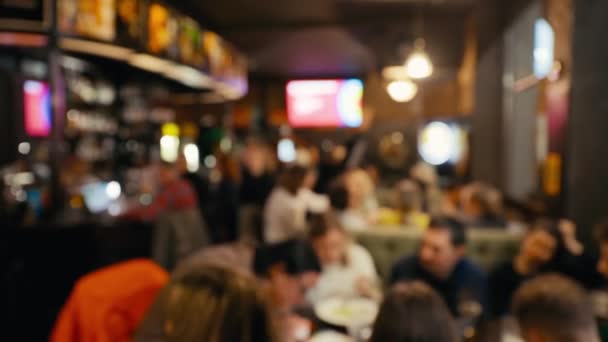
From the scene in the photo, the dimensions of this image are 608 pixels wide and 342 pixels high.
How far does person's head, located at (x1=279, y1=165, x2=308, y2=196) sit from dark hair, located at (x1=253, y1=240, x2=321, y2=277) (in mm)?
1798

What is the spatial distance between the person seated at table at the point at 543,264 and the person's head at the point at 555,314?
1.31 metres

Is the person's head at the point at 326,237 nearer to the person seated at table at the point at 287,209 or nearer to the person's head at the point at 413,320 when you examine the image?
the person's head at the point at 413,320

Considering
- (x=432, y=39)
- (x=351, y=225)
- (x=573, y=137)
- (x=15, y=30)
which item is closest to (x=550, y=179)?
(x=573, y=137)

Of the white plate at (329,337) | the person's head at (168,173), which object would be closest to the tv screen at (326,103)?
the person's head at (168,173)

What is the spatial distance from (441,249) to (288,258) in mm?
863

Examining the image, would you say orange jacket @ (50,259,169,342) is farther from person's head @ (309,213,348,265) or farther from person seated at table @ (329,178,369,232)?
person seated at table @ (329,178,369,232)

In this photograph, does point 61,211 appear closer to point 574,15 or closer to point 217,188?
point 217,188

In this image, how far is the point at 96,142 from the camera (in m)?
8.00

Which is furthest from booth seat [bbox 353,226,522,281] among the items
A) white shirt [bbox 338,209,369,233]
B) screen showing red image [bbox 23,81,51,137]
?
screen showing red image [bbox 23,81,51,137]

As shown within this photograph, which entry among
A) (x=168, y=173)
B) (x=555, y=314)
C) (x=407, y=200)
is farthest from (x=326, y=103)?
(x=555, y=314)

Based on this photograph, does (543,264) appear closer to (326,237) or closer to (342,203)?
(326,237)

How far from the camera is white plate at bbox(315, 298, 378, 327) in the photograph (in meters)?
2.64

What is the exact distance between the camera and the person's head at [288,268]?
2.82 m

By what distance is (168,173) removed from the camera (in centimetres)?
521
